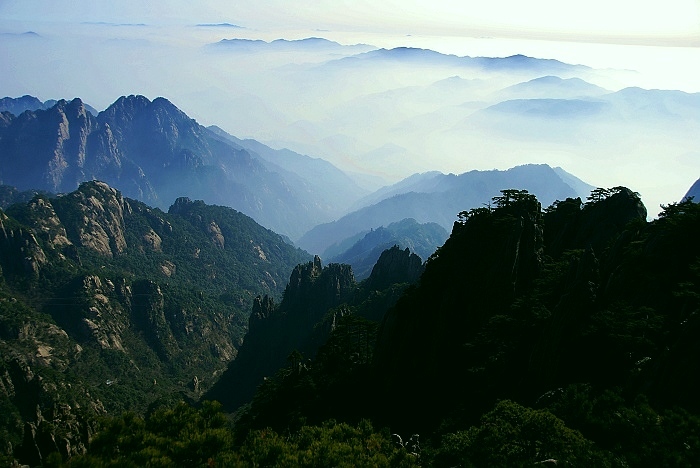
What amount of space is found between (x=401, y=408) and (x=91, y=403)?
122549 millimetres

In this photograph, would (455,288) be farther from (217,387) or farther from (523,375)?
(217,387)

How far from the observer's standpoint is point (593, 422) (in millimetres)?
27969

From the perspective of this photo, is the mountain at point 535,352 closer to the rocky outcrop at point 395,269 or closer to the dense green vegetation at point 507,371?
the dense green vegetation at point 507,371

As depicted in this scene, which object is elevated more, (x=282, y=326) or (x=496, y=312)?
(x=496, y=312)

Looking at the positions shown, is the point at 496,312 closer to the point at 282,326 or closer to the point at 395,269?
the point at 395,269

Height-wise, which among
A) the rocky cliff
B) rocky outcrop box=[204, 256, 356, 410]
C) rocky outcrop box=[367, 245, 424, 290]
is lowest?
rocky outcrop box=[204, 256, 356, 410]

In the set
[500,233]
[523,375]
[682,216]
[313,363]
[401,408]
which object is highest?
[682,216]

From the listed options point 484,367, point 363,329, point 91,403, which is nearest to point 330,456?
point 484,367

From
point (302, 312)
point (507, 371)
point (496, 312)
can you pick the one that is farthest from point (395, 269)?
point (507, 371)

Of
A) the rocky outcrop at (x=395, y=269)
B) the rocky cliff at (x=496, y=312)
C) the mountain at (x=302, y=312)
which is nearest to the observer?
the rocky cliff at (x=496, y=312)

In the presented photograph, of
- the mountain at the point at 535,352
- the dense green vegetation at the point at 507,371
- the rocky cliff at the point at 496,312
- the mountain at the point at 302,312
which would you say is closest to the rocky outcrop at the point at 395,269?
the mountain at the point at 302,312

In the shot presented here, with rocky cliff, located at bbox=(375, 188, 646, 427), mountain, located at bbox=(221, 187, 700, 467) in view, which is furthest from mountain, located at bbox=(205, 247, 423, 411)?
rocky cliff, located at bbox=(375, 188, 646, 427)

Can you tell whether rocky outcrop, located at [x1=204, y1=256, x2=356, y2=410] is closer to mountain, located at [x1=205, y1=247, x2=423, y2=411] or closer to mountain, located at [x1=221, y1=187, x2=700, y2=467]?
mountain, located at [x1=205, y1=247, x2=423, y2=411]

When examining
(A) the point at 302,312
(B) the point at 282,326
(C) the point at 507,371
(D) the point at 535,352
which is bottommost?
(B) the point at 282,326
